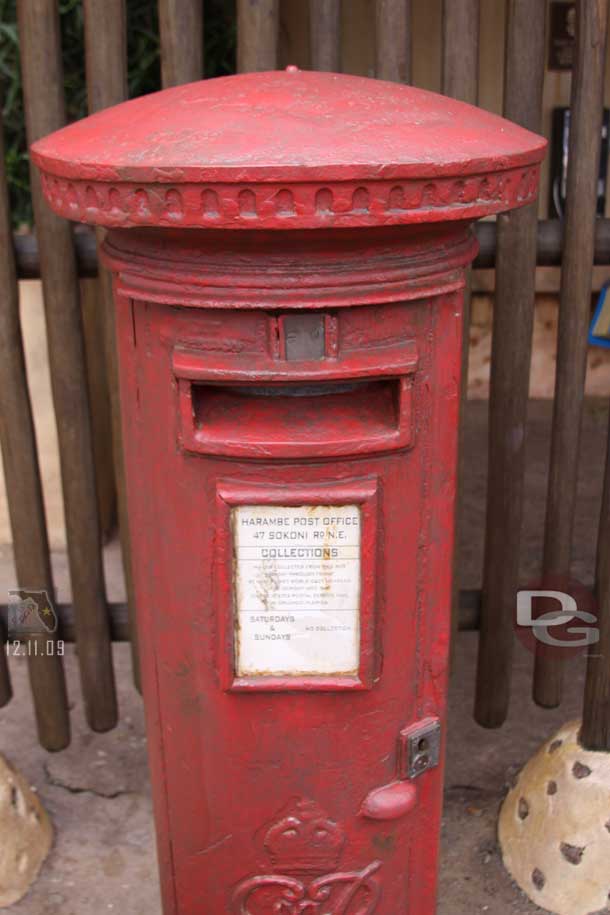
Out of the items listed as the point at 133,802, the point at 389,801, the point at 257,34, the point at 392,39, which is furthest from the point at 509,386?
the point at 133,802

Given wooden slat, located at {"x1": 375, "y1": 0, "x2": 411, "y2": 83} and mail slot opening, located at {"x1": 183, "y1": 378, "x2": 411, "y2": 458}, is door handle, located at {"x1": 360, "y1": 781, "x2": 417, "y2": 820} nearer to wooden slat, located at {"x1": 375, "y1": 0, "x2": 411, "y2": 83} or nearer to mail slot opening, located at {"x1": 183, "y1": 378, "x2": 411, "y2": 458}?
mail slot opening, located at {"x1": 183, "y1": 378, "x2": 411, "y2": 458}

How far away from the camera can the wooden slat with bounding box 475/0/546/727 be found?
7.73 feet

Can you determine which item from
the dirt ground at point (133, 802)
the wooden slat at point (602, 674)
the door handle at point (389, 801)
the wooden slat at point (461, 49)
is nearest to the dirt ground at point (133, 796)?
the dirt ground at point (133, 802)

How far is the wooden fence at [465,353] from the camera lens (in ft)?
7.66

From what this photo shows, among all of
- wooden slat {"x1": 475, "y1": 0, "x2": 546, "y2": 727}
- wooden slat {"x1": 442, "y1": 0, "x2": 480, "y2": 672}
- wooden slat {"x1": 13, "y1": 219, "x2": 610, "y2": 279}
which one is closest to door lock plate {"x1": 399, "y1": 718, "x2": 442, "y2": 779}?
wooden slat {"x1": 442, "y1": 0, "x2": 480, "y2": 672}

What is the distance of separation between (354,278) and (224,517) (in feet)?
1.38

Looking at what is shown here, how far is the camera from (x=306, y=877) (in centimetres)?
196

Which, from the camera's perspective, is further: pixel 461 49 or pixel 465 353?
pixel 465 353

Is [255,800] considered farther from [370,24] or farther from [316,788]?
[370,24]

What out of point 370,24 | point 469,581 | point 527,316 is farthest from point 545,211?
point 527,316

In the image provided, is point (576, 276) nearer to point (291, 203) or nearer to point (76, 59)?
point (291, 203)

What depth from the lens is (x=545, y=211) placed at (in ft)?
15.9

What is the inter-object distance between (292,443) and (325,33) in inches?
47.3

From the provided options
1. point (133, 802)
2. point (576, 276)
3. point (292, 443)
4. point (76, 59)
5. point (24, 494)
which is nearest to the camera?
point (292, 443)
